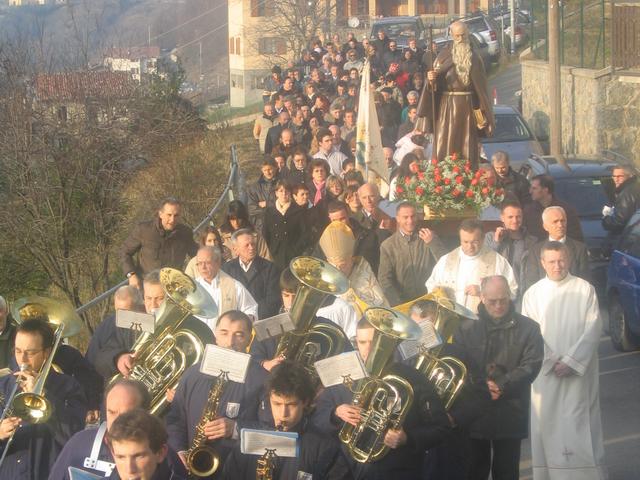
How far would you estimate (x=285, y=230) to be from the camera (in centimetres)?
1163

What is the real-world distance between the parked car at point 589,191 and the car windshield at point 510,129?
3.48 metres

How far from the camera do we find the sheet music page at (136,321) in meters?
7.30

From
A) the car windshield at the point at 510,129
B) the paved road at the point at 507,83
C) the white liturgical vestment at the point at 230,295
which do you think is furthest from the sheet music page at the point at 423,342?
the paved road at the point at 507,83

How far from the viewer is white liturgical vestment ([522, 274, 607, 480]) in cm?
823

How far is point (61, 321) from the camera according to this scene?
7.29 m

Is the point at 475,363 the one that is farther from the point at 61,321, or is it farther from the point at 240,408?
the point at 61,321

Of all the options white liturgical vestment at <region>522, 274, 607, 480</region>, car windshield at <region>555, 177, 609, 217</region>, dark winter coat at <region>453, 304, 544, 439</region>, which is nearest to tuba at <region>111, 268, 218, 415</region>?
dark winter coat at <region>453, 304, 544, 439</region>

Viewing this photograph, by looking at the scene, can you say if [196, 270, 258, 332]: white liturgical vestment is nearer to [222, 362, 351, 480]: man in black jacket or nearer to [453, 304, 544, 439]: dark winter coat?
[453, 304, 544, 439]: dark winter coat

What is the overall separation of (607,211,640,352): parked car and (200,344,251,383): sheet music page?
20.1 feet

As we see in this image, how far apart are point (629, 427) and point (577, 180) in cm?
672

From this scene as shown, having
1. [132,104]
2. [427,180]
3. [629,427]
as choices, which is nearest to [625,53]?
[132,104]

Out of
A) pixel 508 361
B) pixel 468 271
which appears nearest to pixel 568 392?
pixel 508 361

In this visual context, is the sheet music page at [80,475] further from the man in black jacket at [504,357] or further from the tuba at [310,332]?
the man in black jacket at [504,357]

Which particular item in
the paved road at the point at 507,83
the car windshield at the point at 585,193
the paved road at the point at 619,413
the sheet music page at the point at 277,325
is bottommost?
the paved road at the point at 619,413
